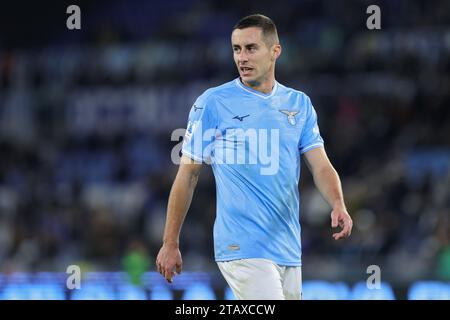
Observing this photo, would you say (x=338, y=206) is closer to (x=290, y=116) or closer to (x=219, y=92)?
(x=290, y=116)

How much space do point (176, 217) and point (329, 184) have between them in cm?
95

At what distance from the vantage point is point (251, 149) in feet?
19.4

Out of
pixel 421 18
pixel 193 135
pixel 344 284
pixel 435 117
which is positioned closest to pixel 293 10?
pixel 421 18

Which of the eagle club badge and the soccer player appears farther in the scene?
the eagle club badge

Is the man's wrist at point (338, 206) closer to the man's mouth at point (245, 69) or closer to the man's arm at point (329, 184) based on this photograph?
the man's arm at point (329, 184)

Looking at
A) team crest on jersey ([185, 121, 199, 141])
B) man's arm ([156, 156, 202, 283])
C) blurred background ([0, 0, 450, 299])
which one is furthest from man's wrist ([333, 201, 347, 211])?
blurred background ([0, 0, 450, 299])

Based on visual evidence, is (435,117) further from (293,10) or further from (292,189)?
(292,189)

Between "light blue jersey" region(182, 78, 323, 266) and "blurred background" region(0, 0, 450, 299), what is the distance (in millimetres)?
4398

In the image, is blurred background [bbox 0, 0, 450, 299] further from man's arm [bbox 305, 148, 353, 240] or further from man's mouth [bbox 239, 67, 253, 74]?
man's mouth [bbox 239, 67, 253, 74]

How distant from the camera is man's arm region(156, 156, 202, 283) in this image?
5.70 metres

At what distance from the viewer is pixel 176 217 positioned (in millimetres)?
5867

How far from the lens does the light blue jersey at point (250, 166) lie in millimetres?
5887

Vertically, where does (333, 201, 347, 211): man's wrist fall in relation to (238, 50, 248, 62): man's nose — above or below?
below

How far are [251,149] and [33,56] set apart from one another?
13801 millimetres
